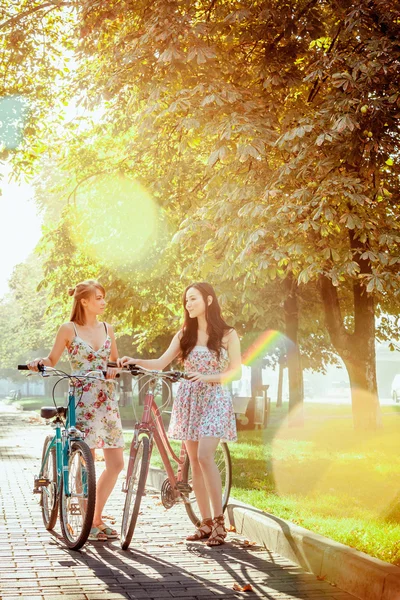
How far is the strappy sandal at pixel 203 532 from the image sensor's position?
7.48 m

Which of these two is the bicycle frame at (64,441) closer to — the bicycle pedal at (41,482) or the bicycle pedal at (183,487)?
the bicycle pedal at (41,482)

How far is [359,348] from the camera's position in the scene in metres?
19.4

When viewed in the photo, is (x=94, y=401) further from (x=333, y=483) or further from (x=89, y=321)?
(x=333, y=483)

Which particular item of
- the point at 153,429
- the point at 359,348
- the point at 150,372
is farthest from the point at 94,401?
the point at 359,348

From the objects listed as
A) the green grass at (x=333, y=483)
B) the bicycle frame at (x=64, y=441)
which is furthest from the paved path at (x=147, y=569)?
the green grass at (x=333, y=483)

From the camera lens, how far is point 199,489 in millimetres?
7520

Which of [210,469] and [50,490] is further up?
[210,469]

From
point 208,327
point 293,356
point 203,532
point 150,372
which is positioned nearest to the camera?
point 150,372

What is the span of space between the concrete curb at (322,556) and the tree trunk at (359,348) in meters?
11.4

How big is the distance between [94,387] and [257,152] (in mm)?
4426

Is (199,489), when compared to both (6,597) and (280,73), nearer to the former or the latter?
(6,597)

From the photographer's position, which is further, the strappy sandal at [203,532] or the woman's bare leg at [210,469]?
the strappy sandal at [203,532]

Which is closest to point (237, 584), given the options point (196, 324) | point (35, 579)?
point (35, 579)

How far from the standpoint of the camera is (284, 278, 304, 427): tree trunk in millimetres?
23938
